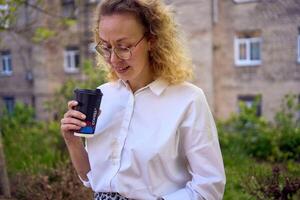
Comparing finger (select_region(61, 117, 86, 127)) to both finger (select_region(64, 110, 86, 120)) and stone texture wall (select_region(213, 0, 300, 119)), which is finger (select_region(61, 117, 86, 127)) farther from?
stone texture wall (select_region(213, 0, 300, 119))

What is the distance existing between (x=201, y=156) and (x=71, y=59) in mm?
14061

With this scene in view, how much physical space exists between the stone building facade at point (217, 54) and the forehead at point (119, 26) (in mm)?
7258

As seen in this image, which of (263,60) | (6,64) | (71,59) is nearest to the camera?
(263,60)

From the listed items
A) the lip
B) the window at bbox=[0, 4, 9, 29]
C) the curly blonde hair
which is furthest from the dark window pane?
the lip

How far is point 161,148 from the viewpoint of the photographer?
1.46 meters

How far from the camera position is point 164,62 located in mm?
1622

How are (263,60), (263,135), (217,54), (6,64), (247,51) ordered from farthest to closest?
(6,64) → (217,54) → (247,51) → (263,60) → (263,135)

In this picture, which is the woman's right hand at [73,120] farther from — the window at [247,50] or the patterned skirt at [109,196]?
the window at [247,50]

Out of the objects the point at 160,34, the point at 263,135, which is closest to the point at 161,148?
the point at 160,34

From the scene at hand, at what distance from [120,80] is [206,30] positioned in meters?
11.1

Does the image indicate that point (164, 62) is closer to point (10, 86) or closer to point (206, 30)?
point (206, 30)

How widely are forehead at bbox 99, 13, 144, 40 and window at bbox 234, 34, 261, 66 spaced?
10934 mm

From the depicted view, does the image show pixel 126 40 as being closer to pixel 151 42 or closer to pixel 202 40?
pixel 151 42

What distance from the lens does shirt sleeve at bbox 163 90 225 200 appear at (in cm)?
146
